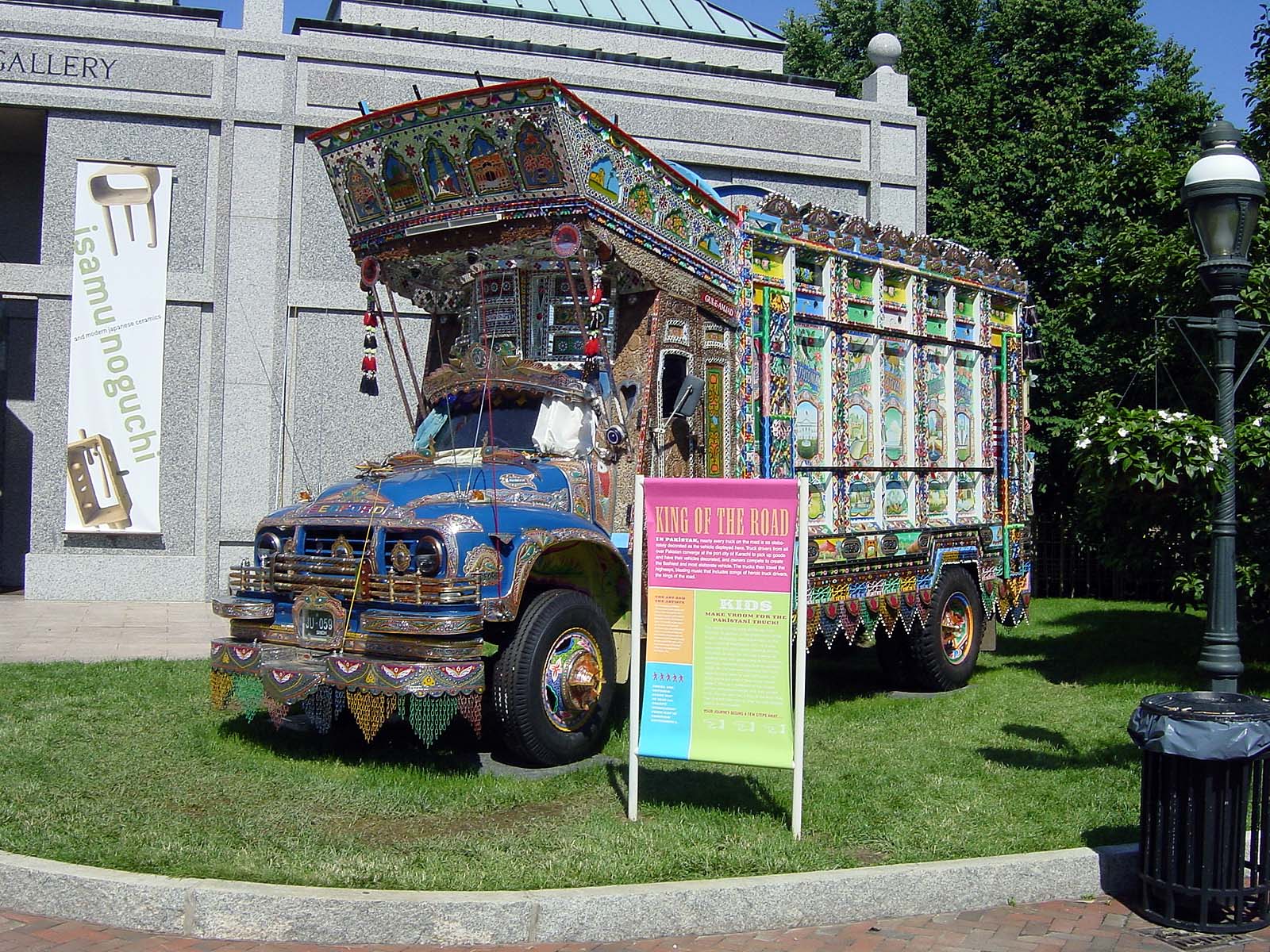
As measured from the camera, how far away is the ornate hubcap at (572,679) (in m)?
6.89

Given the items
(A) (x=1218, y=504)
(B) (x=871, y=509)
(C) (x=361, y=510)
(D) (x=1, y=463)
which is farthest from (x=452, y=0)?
(A) (x=1218, y=504)

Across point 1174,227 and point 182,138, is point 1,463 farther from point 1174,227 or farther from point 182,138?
point 1174,227

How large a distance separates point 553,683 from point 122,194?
12.8 meters

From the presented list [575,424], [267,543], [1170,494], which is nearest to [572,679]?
[575,424]

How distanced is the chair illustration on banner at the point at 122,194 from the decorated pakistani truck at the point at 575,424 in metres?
9.25

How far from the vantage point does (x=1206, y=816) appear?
501cm

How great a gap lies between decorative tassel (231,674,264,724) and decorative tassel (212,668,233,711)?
0.16 ft

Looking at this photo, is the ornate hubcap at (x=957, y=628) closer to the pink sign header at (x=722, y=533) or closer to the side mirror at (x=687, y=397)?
the side mirror at (x=687, y=397)

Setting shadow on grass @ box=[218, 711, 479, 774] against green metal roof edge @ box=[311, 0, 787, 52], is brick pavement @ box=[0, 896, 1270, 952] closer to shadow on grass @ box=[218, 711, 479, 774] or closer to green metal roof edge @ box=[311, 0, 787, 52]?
shadow on grass @ box=[218, 711, 479, 774]

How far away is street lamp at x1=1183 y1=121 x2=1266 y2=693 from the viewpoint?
18.4ft

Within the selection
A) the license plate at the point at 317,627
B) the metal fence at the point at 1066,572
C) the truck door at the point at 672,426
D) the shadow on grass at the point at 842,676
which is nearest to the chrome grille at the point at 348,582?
the license plate at the point at 317,627

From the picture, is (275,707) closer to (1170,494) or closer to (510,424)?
(510,424)

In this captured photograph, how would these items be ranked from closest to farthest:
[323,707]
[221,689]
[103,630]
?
[323,707], [221,689], [103,630]

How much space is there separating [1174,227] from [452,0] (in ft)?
40.1
